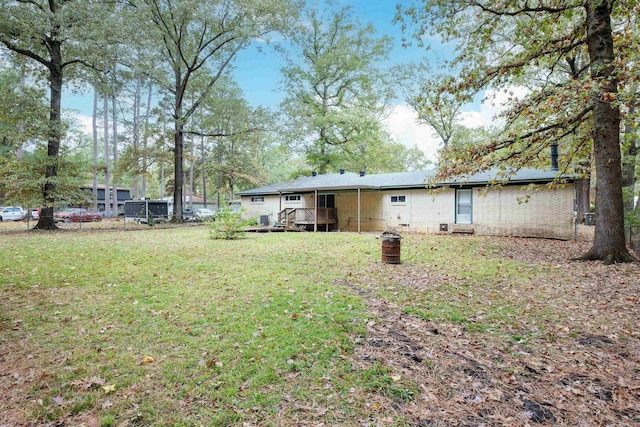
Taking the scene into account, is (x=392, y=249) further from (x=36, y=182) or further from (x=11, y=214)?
(x=11, y=214)

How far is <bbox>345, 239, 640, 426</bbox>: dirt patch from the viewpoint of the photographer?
2.86 meters

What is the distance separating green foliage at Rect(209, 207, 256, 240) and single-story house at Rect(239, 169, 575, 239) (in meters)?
5.38

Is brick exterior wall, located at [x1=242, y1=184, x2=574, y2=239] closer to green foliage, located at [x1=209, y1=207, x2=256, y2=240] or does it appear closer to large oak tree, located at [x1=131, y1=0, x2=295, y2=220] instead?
green foliage, located at [x1=209, y1=207, x2=256, y2=240]

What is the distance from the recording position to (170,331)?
4.30m

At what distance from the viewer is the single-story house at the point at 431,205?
1430 centimetres

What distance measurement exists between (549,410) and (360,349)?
1.79 meters

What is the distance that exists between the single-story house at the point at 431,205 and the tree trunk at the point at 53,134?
11204 mm

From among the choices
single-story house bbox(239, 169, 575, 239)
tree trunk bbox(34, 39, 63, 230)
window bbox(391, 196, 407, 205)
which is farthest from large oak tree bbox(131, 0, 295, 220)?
window bbox(391, 196, 407, 205)

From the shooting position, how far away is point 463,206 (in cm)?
1655

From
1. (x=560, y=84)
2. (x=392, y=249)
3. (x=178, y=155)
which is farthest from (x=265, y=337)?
(x=178, y=155)

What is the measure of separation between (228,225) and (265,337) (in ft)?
34.6

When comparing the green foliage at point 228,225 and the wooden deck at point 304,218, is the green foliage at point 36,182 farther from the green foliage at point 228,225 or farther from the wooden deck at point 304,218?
the wooden deck at point 304,218

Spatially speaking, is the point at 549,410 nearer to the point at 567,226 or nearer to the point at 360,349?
the point at 360,349

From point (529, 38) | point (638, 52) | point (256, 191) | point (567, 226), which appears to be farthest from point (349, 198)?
point (638, 52)
